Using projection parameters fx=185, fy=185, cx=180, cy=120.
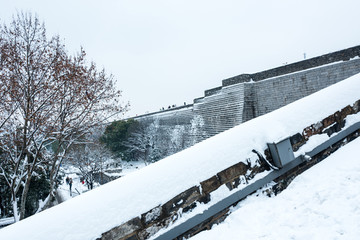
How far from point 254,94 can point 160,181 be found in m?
13.7

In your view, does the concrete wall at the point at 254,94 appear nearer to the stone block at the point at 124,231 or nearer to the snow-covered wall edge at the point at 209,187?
the snow-covered wall edge at the point at 209,187

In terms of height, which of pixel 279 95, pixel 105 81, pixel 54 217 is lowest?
pixel 279 95

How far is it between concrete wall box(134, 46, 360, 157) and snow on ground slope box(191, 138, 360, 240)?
10.2 m

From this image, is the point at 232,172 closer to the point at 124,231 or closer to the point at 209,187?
the point at 209,187

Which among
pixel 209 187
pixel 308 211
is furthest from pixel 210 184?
pixel 308 211

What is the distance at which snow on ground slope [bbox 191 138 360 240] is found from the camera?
154cm

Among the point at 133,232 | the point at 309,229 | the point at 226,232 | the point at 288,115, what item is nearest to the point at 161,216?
the point at 133,232

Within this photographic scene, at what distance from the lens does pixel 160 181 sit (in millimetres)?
2010

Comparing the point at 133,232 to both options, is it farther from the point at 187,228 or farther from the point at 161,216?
the point at 187,228

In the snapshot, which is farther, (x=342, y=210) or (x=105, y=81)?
(x=105, y=81)

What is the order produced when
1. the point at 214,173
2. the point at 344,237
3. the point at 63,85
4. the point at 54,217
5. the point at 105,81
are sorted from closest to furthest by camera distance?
the point at 344,237
the point at 54,217
the point at 214,173
the point at 63,85
the point at 105,81

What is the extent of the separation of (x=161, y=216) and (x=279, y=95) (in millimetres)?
13082

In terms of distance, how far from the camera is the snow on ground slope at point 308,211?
1.54 metres

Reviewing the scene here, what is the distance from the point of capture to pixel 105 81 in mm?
7637
